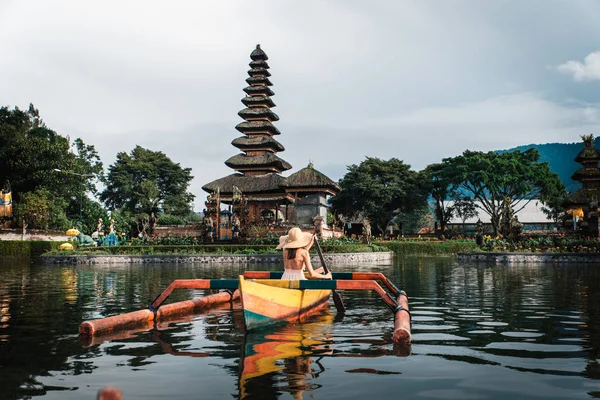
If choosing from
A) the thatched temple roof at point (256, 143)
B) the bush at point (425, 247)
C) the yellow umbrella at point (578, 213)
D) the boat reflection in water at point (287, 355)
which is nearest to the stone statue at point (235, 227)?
the bush at point (425, 247)

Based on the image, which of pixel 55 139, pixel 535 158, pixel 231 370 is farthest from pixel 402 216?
pixel 231 370

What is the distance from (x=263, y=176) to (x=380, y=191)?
1340 centimetres

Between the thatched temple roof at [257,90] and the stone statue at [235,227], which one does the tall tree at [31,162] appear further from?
the stone statue at [235,227]

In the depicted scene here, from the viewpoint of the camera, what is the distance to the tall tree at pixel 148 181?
67.8 meters

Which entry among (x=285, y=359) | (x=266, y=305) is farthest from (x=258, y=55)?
(x=285, y=359)

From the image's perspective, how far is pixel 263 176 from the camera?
53312mm

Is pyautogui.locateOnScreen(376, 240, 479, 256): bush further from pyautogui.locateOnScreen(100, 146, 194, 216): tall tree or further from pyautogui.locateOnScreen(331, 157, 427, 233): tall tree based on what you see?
pyautogui.locateOnScreen(100, 146, 194, 216): tall tree

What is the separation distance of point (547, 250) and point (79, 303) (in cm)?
2599

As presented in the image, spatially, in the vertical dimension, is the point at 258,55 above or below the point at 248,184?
above

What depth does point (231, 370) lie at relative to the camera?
19.4 feet

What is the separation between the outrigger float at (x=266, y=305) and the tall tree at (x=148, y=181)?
5868 centimetres

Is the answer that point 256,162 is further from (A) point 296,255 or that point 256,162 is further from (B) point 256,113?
(A) point 296,255

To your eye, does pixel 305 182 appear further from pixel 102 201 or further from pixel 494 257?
pixel 102 201

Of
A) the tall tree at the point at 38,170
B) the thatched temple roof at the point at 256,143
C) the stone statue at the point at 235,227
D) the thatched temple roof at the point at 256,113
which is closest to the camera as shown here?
the stone statue at the point at 235,227
